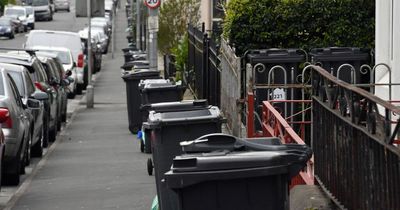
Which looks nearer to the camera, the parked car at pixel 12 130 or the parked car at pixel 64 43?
the parked car at pixel 12 130

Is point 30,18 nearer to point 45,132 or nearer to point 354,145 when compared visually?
point 45,132

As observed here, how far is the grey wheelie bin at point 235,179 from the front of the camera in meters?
7.30

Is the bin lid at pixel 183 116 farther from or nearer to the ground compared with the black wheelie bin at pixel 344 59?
nearer to the ground

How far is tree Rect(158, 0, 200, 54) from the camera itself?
125 feet

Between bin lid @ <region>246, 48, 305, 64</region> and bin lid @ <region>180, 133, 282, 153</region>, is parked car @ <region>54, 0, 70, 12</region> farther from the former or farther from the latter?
bin lid @ <region>180, 133, 282, 153</region>

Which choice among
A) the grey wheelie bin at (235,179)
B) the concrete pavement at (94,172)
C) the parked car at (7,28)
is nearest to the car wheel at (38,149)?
the concrete pavement at (94,172)

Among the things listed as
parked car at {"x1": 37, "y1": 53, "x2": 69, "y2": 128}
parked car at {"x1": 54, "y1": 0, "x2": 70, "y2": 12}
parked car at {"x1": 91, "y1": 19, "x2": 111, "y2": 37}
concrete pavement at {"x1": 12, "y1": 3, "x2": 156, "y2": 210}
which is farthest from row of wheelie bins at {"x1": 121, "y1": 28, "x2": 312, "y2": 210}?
parked car at {"x1": 54, "y1": 0, "x2": 70, "y2": 12}

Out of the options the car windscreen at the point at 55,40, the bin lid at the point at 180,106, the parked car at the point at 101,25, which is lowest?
the bin lid at the point at 180,106

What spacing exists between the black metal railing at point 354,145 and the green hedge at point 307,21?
9307mm

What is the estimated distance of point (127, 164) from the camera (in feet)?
58.0

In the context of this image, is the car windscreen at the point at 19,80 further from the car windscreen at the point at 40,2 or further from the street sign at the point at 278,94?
the car windscreen at the point at 40,2

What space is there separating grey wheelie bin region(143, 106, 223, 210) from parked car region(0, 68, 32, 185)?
4.55 meters

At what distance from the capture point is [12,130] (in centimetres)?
1548

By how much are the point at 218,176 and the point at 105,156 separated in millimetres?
11941
